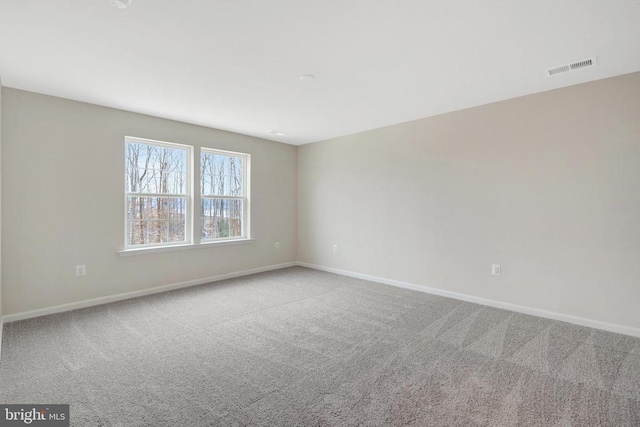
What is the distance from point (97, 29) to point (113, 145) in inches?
78.3

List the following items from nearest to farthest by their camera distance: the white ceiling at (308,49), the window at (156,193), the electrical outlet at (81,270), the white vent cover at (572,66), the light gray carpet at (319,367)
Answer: the light gray carpet at (319,367), the white ceiling at (308,49), the white vent cover at (572,66), the electrical outlet at (81,270), the window at (156,193)

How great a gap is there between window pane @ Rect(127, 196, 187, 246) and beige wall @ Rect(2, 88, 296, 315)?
7.7 inches

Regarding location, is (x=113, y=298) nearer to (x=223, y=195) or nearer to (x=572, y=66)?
(x=223, y=195)

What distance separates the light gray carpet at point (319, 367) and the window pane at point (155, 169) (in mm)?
1579

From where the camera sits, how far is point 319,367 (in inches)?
88.7

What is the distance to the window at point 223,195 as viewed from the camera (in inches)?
188

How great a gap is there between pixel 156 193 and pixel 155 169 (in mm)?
343

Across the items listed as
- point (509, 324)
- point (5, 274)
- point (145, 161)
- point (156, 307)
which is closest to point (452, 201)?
point (509, 324)

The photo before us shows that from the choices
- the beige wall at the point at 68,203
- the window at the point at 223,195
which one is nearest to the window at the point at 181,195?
the window at the point at 223,195

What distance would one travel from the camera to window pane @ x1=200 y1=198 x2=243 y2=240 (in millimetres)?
4778

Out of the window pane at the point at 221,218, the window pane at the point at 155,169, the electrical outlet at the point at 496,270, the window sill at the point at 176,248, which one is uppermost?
the window pane at the point at 155,169

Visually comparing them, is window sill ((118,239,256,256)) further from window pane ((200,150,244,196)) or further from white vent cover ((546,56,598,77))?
white vent cover ((546,56,598,77))

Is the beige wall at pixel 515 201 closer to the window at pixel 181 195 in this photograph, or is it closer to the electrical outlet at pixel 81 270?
the window at pixel 181 195

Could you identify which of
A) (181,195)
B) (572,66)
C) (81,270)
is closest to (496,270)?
(572,66)
